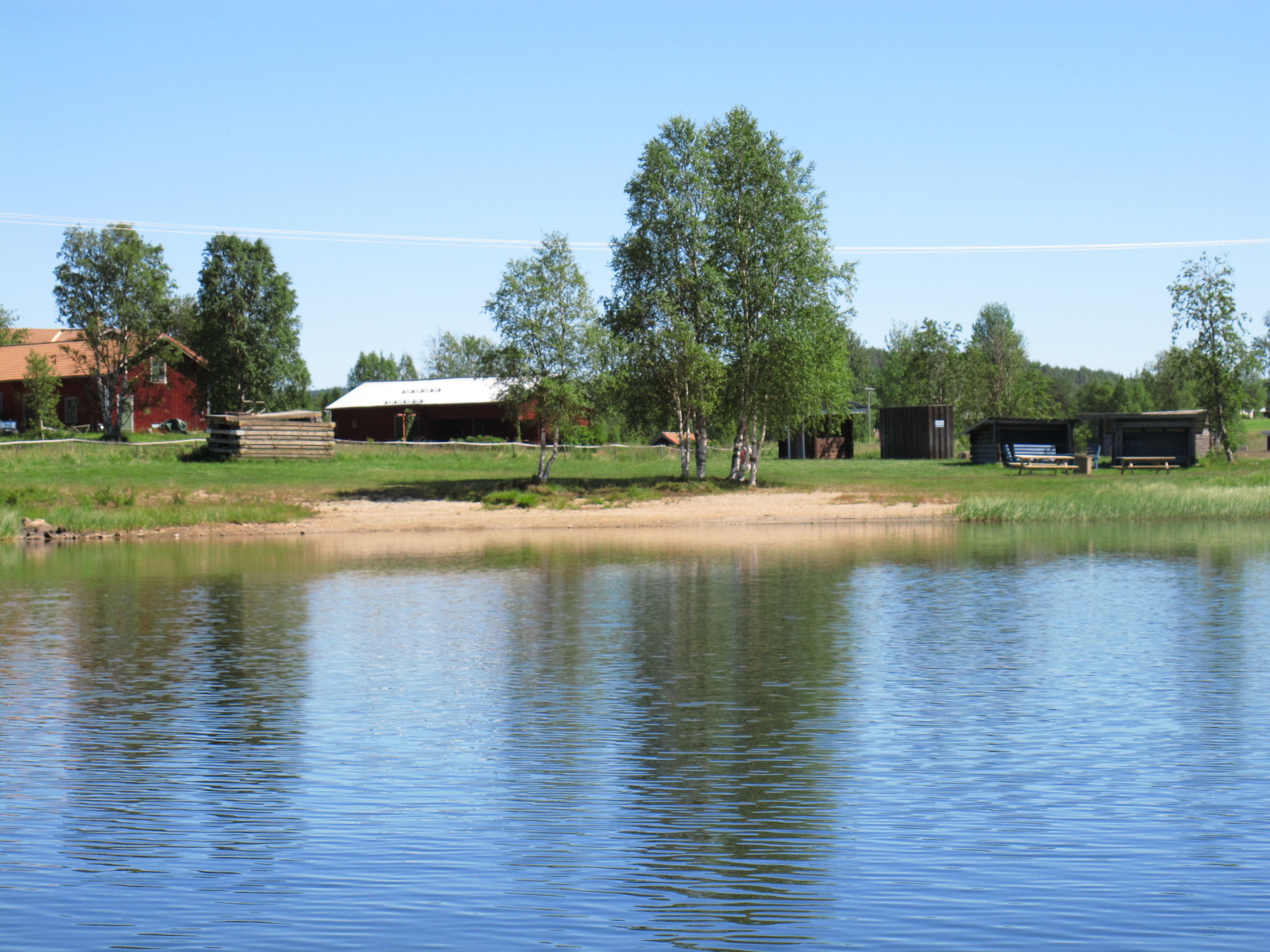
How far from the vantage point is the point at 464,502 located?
5041 cm

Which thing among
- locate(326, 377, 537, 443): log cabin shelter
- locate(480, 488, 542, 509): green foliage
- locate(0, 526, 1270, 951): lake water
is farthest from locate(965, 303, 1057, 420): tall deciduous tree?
locate(0, 526, 1270, 951): lake water

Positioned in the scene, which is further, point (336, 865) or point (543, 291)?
point (543, 291)

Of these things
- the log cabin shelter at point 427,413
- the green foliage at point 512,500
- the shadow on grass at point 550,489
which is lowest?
the green foliage at point 512,500

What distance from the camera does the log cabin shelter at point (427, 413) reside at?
88.9 metres

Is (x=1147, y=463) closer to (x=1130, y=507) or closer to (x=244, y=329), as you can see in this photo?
(x=1130, y=507)

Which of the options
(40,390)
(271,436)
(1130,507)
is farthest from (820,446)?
(40,390)

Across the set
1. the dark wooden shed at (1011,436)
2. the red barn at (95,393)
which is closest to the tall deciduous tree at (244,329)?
the red barn at (95,393)

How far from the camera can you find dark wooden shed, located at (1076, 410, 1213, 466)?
227ft

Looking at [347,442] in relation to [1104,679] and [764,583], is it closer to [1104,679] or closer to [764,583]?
[764,583]

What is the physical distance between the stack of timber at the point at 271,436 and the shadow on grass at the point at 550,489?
9.44 meters

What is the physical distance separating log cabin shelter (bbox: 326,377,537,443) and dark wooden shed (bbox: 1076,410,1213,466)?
3409 cm

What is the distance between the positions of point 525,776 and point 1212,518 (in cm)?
4190

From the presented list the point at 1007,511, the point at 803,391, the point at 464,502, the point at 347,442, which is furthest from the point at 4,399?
the point at 1007,511

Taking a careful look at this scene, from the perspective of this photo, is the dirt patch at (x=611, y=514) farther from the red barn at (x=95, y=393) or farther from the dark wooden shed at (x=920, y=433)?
the red barn at (x=95, y=393)
